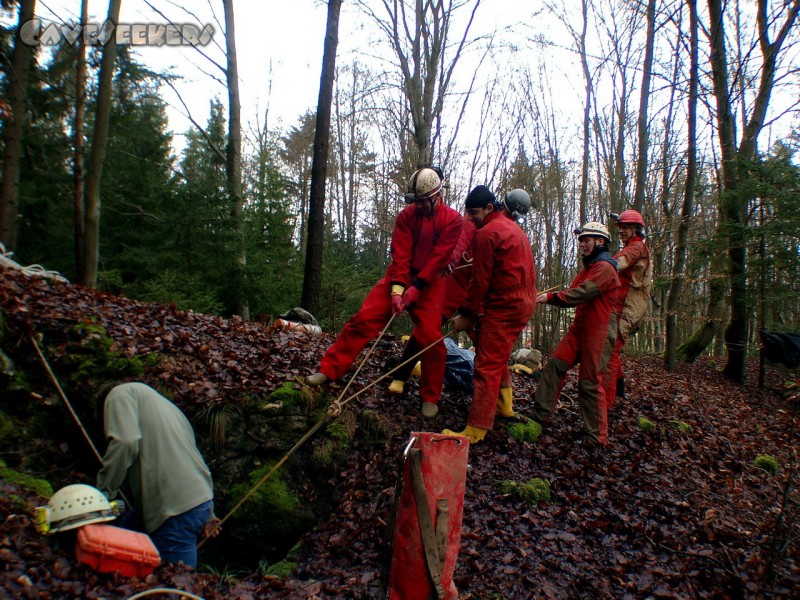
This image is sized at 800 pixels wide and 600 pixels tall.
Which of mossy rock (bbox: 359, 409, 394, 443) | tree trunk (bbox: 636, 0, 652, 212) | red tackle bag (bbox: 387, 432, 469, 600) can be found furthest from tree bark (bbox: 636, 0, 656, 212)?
red tackle bag (bbox: 387, 432, 469, 600)

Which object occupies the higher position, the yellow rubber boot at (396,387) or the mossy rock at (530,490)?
the yellow rubber boot at (396,387)

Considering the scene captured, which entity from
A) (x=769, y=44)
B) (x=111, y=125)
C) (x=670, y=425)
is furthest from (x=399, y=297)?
(x=769, y=44)

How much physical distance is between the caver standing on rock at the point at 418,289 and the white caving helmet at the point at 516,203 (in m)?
0.85

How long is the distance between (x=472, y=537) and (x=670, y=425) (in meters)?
4.12

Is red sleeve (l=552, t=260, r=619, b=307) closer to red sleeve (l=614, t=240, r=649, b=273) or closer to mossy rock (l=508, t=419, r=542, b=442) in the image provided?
red sleeve (l=614, t=240, r=649, b=273)

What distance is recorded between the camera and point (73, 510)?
307 cm

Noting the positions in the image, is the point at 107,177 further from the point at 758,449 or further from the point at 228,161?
the point at 758,449

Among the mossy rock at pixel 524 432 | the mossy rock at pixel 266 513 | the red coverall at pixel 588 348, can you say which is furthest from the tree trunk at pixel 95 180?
the red coverall at pixel 588 348

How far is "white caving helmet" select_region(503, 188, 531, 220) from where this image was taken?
18.8 feet

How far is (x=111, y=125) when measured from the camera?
1276 cm

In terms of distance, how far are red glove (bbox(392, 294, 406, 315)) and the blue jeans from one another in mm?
2318

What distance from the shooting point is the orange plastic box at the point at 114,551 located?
294cm

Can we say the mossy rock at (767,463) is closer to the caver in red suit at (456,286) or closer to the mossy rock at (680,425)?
the mossy rock at (680,425)

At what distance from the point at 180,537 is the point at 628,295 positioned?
5.99 m
